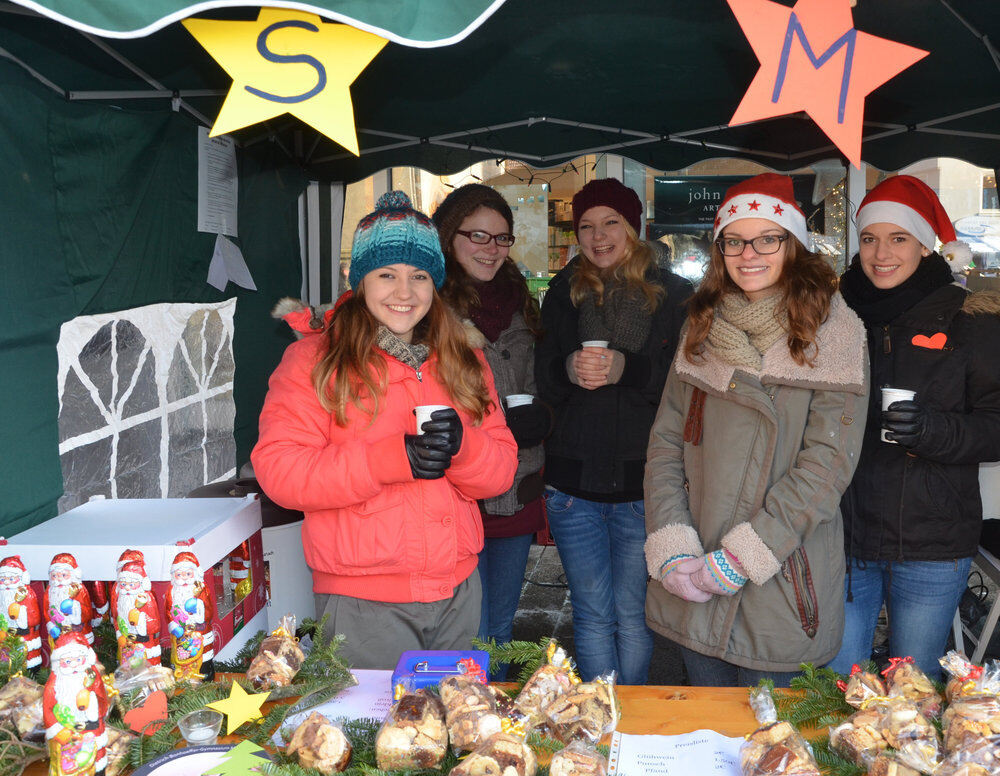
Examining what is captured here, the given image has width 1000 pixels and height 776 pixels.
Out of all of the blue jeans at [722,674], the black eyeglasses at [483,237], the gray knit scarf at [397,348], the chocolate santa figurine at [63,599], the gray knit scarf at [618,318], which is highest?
the black eyeglasses at [483,237]

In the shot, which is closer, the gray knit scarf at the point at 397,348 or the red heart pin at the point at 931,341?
the gray knit scarf at the point at 397,348

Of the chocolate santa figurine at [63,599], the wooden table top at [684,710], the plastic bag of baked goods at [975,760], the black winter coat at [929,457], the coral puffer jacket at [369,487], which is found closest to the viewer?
the plastic bag of baked goods at [975,760]

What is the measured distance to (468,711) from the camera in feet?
4.65

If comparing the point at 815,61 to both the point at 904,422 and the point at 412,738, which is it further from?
the point at 412,738

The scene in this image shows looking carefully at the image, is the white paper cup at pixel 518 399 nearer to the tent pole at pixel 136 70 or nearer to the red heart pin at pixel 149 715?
the red heart pin at pixel 149 715


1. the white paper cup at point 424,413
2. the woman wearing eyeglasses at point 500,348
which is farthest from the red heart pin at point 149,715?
the woman wearing eyeglasses at point 500,348

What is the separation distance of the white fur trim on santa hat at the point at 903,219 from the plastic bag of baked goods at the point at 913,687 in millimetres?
1407

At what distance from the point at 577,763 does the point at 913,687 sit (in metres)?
0.70

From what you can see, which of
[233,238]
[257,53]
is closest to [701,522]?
[257,53]

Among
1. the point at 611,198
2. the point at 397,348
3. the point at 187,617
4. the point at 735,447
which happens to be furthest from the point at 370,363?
the point at 611,198

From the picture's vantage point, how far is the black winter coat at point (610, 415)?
2.84 meters

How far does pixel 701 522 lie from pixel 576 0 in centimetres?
174

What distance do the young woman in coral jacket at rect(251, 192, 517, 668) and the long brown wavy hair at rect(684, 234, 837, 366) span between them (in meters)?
0.66

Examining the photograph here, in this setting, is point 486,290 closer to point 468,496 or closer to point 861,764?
point 468,496
